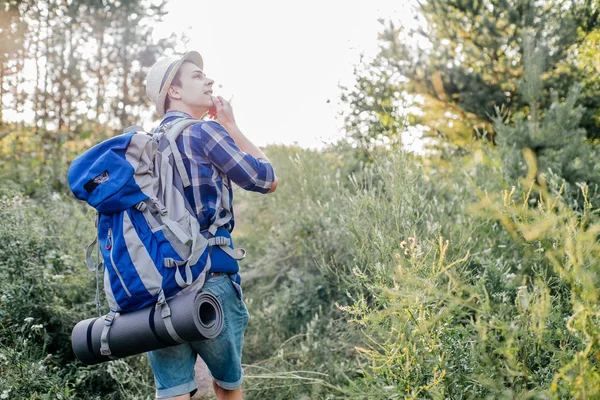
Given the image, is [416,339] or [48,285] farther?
[48,285]

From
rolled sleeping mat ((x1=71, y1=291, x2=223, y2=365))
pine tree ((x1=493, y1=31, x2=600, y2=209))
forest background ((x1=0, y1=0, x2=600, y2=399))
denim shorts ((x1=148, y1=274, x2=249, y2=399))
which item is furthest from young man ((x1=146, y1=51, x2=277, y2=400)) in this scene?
pine tree ((x1=493, y1=31, x2=600, y2=209))

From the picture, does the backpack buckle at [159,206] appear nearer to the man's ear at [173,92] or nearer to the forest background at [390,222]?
the man's ear at [173,92]

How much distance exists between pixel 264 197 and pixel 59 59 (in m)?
3.71

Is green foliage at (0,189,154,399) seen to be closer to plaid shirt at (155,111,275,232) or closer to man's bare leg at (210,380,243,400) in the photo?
man's bare leg at (210,380,243,400)

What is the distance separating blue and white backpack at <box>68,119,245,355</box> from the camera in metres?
2.21

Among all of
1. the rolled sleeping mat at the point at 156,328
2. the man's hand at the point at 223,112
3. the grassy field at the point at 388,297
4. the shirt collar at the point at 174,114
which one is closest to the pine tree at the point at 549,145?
the grassy field at the point at 388,297

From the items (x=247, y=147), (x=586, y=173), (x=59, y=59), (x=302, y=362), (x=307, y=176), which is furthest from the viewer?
(x=59, y=59)

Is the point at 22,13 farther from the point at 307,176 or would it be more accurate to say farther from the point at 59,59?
the point at 307,176

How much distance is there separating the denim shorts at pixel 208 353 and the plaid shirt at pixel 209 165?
28cm

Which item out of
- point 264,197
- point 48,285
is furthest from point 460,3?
point 48,285

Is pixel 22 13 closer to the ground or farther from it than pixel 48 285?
farther from it

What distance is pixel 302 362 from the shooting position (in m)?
3.81

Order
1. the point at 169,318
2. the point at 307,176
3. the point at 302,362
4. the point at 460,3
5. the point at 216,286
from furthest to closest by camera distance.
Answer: the point at 460,3 → the point at 307,176 → the point at 302,362 → the point at 216,286 → the point at 169,318

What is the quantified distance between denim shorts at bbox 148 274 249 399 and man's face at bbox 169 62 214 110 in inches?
31.2
